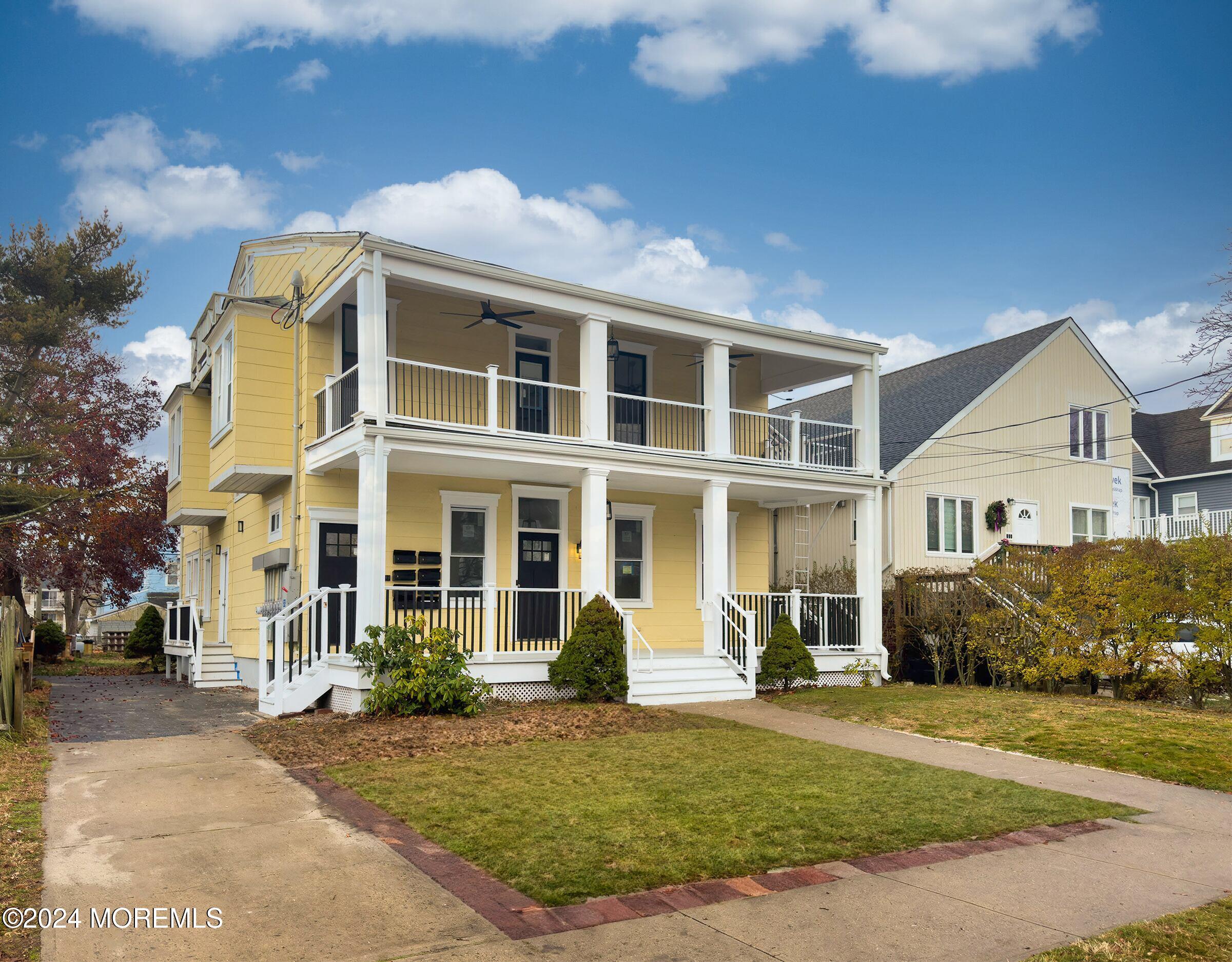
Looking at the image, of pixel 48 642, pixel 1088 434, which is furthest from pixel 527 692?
pixel 1088 434

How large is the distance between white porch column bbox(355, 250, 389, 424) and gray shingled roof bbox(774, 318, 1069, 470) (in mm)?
13898

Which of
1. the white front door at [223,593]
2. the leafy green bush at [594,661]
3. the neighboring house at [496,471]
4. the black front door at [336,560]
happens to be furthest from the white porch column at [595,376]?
the white front door at [223,593]

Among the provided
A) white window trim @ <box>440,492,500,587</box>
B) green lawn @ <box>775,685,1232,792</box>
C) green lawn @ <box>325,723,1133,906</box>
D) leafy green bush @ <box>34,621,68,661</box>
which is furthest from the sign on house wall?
leafy green bush @ <box>34,621,68,661</box>

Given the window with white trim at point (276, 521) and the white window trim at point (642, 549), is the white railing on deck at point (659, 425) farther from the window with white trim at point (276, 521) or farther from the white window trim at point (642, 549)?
the window with white trim at point (276, 521)

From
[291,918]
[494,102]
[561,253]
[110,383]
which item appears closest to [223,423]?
[494,102]

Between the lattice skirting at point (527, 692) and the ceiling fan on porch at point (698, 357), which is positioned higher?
the ceiling fan on porch at point (698, 357)

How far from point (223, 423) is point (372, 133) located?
7.02 metres

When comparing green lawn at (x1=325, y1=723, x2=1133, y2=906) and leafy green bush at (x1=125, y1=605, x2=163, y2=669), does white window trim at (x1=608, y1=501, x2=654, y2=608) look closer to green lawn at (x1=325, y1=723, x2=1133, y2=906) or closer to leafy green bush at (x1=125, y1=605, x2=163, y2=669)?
green lawn at (x1=325, y1=723, x2=1133, y2=906)

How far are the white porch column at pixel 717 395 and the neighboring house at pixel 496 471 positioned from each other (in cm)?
4

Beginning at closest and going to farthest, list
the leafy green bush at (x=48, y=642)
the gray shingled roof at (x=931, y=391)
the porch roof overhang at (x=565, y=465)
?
1. the porch roof overhang at (x=565, y=465)
2. the gray shingled roof at (x=931, y=391)
3. the leafy green bush at (x=48, y=642)

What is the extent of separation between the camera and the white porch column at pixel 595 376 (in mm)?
14938

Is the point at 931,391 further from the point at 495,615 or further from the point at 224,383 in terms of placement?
the point at 224,383

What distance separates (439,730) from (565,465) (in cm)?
494

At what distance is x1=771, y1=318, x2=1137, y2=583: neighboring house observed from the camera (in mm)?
23297
